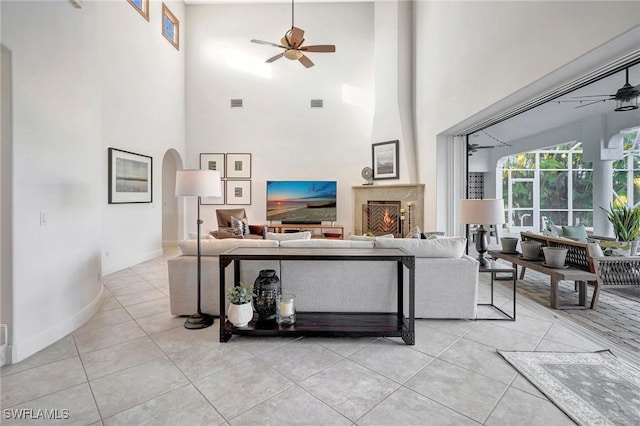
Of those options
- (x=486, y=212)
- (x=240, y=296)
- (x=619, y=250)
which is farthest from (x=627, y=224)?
(x=240, y=296)

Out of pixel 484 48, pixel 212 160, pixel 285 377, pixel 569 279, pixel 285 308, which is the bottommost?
pixel 285 377

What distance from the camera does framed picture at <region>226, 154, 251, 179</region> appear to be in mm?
7293

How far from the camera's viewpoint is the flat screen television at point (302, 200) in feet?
23.4

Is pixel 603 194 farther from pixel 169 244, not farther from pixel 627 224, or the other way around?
pixel 169 244

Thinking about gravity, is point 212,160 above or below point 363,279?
above

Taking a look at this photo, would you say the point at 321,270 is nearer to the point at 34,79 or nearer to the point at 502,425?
the point at 502,425

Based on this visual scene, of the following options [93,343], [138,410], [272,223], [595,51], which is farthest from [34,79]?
[272,223]

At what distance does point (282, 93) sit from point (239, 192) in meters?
2.63

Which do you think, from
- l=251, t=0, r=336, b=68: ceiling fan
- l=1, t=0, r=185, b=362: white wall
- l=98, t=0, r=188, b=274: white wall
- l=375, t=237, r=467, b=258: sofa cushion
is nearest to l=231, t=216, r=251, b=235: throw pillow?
l=98, t=0, r=188, b=274: white wall

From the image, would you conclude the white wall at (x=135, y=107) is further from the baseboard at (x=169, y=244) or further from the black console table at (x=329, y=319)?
the black console table at (x=329, y=319)

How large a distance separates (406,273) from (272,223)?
189 inches

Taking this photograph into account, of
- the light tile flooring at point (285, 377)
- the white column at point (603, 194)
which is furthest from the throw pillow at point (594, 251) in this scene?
the white column at point (603, 194)

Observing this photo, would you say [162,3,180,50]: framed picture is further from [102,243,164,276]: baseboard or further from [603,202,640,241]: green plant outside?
[603,202,640,241]: green plant outside

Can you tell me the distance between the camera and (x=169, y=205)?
23.9 ft
